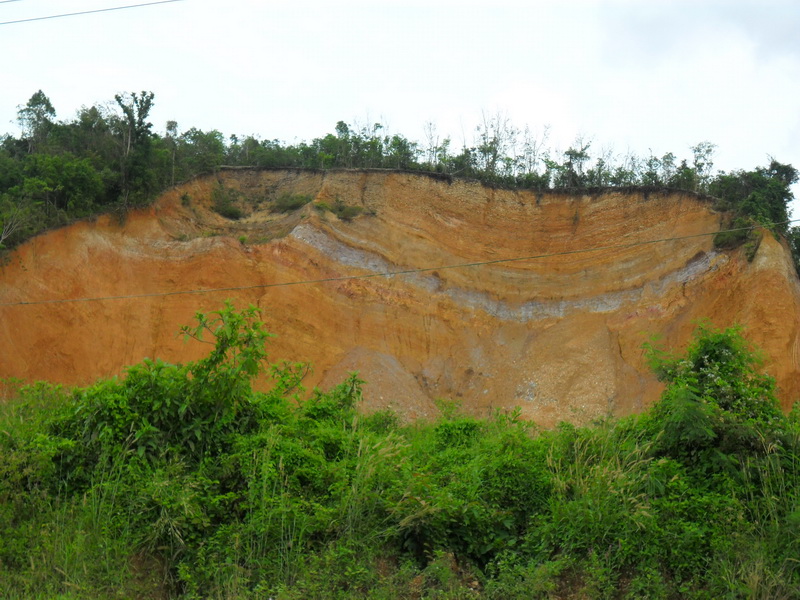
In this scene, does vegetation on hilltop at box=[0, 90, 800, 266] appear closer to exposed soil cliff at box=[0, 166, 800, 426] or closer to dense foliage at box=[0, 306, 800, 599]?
exposed soil cliff at box=[0, 166, 800, 426]

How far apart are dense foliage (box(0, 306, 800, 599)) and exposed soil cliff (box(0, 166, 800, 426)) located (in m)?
13.0

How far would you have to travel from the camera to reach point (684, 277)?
2527cm

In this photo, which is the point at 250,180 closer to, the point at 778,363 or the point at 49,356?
the point at 49,356

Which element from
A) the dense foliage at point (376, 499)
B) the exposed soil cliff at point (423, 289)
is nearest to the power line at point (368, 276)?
the exposed soil cliff at point (423, 289)

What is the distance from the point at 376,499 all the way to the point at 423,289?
62.4ft

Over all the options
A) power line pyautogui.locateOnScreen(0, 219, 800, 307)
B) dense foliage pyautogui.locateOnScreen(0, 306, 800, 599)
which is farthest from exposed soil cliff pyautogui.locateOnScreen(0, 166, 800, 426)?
dense foliage pyautogui.locateOnScreen(0, 306, 800, 599)

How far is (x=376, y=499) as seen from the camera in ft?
28.1

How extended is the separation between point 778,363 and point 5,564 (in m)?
19.7

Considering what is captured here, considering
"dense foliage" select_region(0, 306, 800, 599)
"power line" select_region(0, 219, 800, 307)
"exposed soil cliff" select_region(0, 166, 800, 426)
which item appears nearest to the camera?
"dense foliage" select_region(0, 306, 800, 599)

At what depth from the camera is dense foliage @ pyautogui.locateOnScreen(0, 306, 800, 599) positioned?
766 cm

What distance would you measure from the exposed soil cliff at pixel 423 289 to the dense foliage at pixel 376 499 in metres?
13.0

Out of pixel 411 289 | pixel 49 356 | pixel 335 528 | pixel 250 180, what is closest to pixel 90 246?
pixel 49 356

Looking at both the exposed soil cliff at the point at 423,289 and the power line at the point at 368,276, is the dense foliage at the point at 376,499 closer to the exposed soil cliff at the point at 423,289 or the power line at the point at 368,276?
the exposed soil cliff at the point at 423,289

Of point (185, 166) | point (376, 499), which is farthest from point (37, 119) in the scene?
point (376, 499)
